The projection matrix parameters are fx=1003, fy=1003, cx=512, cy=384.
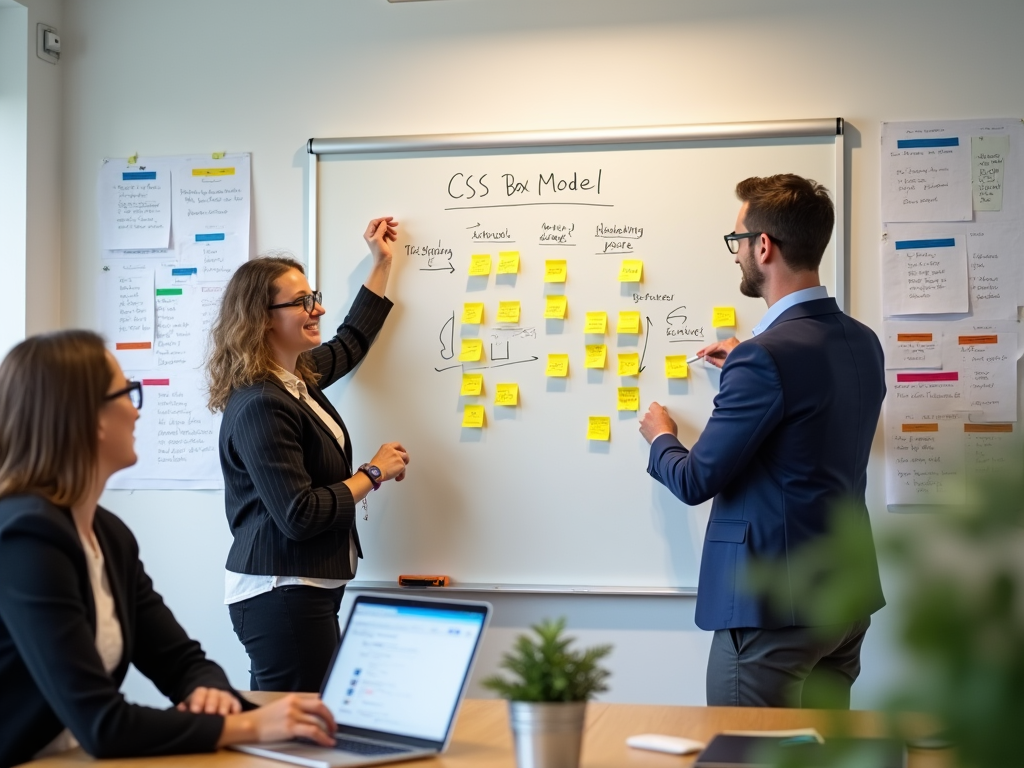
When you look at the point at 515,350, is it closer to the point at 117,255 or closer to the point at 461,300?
the point at 461,300

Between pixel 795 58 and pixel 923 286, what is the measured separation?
786mm

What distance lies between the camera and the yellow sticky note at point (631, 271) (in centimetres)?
307

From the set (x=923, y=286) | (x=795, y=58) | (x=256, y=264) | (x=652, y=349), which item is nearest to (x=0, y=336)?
(x=256, y=264)

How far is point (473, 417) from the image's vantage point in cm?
315

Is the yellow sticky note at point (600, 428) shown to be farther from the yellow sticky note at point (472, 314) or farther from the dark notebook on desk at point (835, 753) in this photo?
the dark notebook on desk at point (835, 753)

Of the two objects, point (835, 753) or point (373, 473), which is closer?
point (835, 753)

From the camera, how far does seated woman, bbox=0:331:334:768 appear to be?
1.54 metres

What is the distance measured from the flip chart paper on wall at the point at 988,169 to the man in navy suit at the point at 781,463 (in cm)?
79

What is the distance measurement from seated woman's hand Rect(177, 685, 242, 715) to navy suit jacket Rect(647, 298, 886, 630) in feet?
3.68

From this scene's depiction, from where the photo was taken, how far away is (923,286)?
9.70 feet

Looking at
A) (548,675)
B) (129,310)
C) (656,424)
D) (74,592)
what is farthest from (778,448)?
(129,310)

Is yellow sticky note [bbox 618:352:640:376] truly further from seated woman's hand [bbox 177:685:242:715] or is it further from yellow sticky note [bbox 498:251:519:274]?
seated woman's hand [bbox 177:685:242:715]

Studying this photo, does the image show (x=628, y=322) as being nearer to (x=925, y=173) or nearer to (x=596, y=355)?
(x=596, y=355)

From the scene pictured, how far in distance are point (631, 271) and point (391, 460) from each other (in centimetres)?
93
